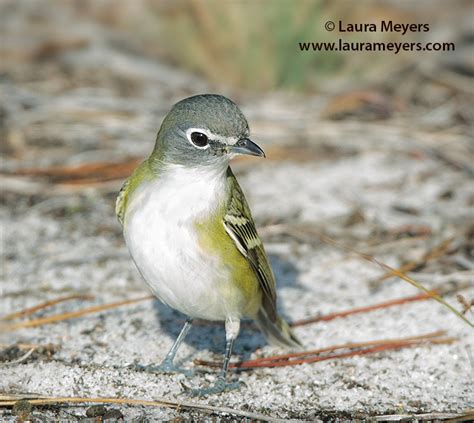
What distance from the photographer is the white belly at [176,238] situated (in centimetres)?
365

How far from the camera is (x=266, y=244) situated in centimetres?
579

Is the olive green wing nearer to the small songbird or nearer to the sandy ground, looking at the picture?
the small songbird

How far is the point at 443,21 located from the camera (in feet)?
33.6

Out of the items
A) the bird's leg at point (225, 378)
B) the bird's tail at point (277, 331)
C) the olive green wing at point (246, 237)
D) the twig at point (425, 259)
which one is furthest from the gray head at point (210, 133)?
the twig at point (425, 259)

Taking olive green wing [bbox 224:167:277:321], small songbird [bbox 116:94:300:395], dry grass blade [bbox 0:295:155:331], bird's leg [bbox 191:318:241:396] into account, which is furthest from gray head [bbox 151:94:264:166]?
dry grass blade [bbox 0:295:155:331]

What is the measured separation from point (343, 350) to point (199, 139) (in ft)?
5.04

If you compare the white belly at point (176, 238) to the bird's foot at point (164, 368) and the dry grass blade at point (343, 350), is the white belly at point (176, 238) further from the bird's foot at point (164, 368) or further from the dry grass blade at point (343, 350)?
the dry grass blade at point (343, 350)

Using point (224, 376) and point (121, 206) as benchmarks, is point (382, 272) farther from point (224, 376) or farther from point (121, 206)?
→ point (121, 206)

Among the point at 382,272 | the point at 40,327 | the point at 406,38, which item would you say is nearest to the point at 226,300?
the point at 40,327

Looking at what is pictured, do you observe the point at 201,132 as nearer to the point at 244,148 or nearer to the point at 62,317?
the point at 244,148

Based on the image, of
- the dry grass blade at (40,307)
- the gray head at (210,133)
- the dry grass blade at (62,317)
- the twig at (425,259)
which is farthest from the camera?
the twig at (425,259)

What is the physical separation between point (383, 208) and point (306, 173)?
0.92 meters

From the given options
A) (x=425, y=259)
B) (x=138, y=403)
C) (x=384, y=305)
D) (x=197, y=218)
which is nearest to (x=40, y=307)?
(x=138, y=403)

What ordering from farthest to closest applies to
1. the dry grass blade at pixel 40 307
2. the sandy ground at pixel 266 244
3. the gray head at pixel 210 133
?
1. the dry grass blade at pixel 40 307
2. the sandy ground at pixel 266 244
3. the gray head at pixel 210 133
